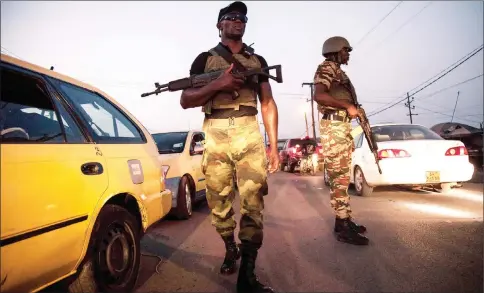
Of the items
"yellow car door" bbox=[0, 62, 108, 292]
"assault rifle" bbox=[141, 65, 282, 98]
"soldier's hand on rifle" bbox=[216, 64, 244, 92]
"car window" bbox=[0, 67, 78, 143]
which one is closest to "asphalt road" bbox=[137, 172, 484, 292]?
"yellow car door" bbox=[0, 62, 108, 292]

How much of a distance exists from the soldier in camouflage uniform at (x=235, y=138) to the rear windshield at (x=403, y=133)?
165 inches

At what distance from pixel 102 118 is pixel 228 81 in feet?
3.73

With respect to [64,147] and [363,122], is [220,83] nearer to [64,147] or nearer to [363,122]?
[64,147]

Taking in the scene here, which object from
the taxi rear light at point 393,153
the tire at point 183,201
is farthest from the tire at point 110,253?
the taxi rear light at point 393,153

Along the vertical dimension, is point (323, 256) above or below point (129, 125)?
below

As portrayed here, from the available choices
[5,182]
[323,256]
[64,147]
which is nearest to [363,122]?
[323,256]

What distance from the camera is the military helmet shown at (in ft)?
12.6

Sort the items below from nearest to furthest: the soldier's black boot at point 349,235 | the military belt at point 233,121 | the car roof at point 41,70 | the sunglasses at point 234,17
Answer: the car roof at point 41,70
the military belt at point 233,121
the sunglasses at point 234,17
the soldier's black boot at point 349,235

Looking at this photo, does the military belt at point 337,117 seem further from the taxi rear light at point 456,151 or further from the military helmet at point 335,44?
the taxi rear light at point 456,151

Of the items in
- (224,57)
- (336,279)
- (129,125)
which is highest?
(224,57)

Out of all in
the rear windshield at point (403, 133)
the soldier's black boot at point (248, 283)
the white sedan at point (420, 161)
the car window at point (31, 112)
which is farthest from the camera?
the rear windshield at point (403, 133)

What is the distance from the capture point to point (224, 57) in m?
2.66

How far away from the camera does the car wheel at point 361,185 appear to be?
20.7 feet

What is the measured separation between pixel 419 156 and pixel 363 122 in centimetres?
179
